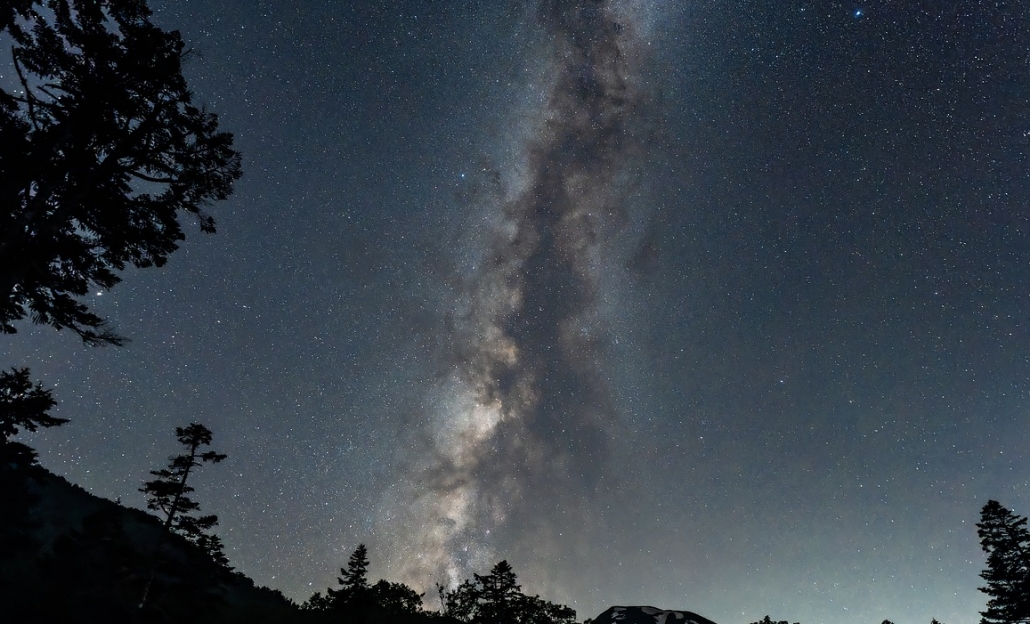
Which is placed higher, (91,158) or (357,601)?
(91,158)

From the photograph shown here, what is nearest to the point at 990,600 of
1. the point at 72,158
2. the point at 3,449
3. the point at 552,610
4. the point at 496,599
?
the point at 496,599

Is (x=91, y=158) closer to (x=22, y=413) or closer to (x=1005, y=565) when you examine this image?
(x=22, y=413)

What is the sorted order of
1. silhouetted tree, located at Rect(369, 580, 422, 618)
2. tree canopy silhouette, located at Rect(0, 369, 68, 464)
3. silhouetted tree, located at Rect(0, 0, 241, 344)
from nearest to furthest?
1. silhouetted tree, located at Rect(0, 0, 241, 344)
2. tree canopy silhouette, located at Rect(0, 369, 68, 464)
3. silhouetted tree, located at Rect(369, 580, 422, 618)

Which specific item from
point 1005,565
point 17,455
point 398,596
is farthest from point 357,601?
point 1005,565

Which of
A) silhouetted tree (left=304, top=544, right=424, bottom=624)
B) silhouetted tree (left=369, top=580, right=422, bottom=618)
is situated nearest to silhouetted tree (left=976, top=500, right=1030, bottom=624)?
silhouetted tree (left=304, top=544, right=424, bottom=624)

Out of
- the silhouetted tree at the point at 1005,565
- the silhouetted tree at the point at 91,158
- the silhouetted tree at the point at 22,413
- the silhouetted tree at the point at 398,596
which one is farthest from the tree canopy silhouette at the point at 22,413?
the silhouetted tree at the point at 1005,565

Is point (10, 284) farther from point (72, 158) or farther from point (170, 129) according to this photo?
point (170, 129)

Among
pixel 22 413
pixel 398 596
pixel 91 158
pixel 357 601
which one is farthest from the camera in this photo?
pixel 398 596

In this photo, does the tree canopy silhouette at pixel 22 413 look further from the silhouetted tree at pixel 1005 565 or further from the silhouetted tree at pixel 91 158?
the silhouetted tree at pixel 1005 565

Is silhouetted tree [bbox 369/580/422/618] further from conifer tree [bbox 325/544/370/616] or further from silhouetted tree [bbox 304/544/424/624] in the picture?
conifer tree [bbox 325/544/370/616]

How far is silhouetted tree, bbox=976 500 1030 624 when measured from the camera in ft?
114

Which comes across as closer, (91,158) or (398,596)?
(91,158)

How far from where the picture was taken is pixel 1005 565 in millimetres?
35562

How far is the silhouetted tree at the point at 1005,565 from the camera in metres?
34.8
